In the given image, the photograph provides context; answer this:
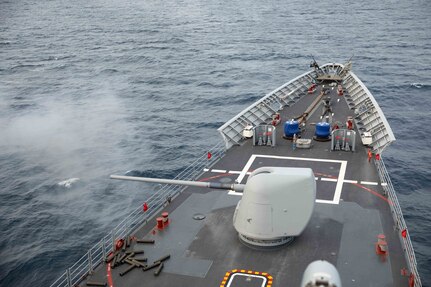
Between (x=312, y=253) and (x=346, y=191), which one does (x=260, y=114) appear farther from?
(x=312, y=253)

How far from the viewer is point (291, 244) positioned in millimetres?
19969

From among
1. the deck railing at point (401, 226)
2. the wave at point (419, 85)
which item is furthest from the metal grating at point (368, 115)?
the wave at point (419, 85)

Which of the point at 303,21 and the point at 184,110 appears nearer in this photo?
the point at 184,110

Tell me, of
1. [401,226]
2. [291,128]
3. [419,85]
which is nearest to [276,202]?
[401,226]

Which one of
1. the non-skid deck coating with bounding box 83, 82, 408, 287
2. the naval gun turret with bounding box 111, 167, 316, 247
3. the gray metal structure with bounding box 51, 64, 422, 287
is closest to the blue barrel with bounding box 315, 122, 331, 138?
the gray metal structure with bounding box 51, 64, 422, 287

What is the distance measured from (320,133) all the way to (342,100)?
10677 millimetres

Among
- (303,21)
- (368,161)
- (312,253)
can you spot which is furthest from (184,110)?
(303,21)

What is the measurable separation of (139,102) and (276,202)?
154 feet

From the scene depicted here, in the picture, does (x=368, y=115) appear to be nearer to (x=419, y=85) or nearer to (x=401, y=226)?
(x=401, y=226)

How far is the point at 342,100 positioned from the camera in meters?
42.2

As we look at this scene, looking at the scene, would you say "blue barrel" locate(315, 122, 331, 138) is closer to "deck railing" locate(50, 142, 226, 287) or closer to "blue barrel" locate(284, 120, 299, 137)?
"blue barrel" locate(284, 120, 299, 137)

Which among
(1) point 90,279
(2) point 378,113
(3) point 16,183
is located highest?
(2) point 378,113

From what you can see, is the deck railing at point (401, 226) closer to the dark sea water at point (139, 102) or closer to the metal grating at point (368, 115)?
the metal grating at point (368, 115)

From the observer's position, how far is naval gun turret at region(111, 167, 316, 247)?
18688mm
